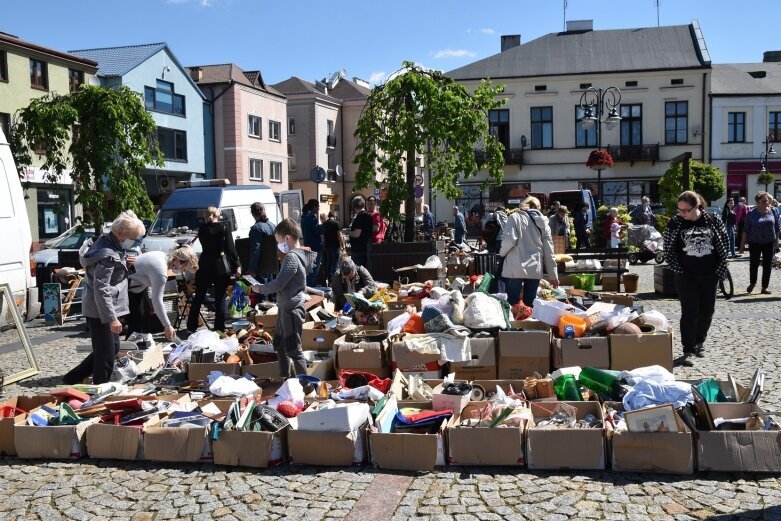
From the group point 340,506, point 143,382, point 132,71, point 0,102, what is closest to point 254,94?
point 132,71

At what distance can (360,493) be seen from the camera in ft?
15.7

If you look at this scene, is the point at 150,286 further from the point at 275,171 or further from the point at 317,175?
the point at 275,171

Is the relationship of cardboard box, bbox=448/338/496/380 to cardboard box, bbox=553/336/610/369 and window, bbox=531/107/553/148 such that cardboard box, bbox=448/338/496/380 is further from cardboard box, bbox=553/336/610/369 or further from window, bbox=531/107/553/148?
window, bbox=531/107/553/148

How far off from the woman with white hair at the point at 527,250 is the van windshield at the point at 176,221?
968cm

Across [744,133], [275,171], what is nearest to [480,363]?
[275,171]

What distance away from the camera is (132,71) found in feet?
120

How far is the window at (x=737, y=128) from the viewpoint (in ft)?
Result: 146

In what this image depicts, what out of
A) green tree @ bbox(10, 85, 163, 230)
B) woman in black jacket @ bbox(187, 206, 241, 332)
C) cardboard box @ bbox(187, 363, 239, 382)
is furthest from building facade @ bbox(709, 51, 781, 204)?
cardboard box @ bbox(187, 363, 239, 382)

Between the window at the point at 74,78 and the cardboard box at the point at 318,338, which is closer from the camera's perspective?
the cardboard box at the point at 318,338

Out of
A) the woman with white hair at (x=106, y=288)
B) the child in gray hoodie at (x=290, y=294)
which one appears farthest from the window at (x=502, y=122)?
the woman with white hair at (x=106, y=288)

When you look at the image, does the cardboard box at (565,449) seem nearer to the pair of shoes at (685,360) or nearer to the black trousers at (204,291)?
the pair of shoes at (685,360)

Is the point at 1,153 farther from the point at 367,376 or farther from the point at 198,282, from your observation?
the point at 367,376

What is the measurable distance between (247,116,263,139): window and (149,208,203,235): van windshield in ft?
88.8

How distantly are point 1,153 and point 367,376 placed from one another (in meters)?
4.74
